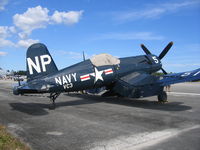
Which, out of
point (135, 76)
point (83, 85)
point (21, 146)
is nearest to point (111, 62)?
point (135, 76)

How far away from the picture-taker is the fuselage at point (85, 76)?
958 centimetres

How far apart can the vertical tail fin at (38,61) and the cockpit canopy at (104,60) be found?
94.4 inches

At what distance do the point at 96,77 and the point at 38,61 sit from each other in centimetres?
307

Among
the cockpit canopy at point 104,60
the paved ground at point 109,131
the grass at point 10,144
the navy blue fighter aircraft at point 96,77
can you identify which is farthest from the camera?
the cockpit canopy at point 104,60

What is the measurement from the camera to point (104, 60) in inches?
478

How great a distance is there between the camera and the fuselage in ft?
31.4

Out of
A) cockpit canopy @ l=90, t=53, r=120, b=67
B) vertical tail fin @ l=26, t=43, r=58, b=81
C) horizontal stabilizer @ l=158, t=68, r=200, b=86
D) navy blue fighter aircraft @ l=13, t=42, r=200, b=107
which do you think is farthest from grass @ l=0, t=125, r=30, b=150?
horizontal stabilizer @ l=158, t=68, r=200, b=86

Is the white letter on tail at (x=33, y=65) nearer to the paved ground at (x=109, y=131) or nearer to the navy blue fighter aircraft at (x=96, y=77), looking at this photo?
the navy blue fighter aircraft at (x=96, y=77)

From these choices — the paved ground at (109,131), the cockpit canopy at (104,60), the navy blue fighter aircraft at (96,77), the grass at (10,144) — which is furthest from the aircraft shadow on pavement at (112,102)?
the grass at (10,144)

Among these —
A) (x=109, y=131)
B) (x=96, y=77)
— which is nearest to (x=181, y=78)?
(x=96, y=77)

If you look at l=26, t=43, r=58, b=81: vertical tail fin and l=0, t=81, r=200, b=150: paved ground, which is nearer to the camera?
l=0, t=81, r=200, b=150: paved ground

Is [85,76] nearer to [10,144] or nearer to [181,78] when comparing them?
[181,78]

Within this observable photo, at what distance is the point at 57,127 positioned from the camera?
6992mm

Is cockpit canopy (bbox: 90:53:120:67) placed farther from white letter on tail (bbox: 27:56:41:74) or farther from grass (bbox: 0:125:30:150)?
grass (bbox: 0:125:30:150)
